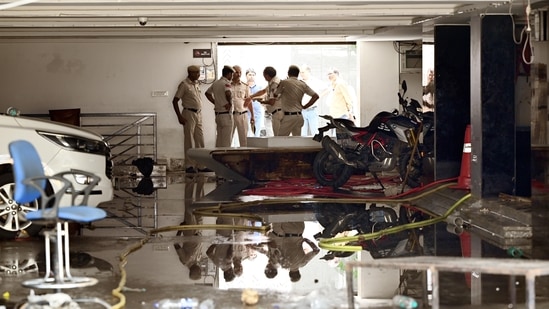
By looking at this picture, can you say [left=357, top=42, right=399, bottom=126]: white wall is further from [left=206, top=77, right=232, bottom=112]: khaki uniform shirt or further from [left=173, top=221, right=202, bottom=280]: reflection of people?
[left=173, top=221, right=202, bottom=280]: reflection of people

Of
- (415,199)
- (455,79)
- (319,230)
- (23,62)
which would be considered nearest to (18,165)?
(319,230)

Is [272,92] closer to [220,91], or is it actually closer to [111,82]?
[220,91]

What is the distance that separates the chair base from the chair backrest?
598mm

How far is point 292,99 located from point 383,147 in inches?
172

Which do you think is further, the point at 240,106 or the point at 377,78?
the point at 377,78

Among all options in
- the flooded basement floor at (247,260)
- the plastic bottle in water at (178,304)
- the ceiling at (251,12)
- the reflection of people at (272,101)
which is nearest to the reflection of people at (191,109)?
the reflection of people at (272,101)

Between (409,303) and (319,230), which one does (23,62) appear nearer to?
(319,230)

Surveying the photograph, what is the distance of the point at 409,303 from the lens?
6285 mm

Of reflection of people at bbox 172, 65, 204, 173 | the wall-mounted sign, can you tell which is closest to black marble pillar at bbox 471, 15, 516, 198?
reflection of people at bbox 172, 65, 204, 173

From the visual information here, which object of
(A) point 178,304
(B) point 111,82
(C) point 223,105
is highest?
(B) point 111,82

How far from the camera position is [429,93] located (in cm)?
1456

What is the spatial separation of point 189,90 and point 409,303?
47.0ft

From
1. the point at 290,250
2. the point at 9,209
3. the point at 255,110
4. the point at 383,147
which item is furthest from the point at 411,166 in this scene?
A: the point at 255,110

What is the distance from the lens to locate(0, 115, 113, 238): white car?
32.5 feet
